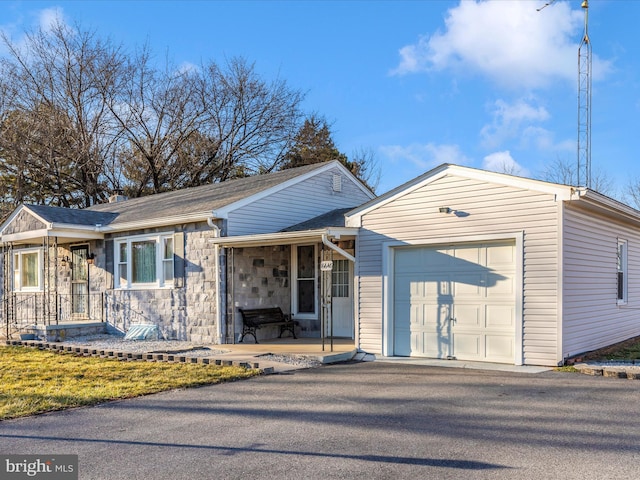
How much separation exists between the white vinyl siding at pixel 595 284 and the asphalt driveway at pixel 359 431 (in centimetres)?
164

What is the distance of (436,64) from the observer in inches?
736

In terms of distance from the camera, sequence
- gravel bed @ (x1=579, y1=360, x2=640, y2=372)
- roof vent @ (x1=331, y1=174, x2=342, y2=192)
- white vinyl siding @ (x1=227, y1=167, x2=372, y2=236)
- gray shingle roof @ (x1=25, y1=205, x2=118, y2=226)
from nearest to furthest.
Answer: gravel bed @ (x1=579, y1=360, x2=640, y2=372), white vinyl siding @ (x1=227, y1=167, x2=372, y2=236), gray shingle roof @ (x1=25, y1=205, x2=118, y2=226), roof vent @ (x1=331, y1=174, x2=342, y2=192)

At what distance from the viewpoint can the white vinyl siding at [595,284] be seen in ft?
31.0

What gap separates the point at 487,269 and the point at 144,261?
349 inches

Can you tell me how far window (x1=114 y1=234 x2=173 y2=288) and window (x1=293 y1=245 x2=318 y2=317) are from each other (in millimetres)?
3178

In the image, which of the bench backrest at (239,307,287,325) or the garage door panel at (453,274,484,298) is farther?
the bench backrest at (239,307,287,325)

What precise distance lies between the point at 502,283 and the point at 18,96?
25.3 m

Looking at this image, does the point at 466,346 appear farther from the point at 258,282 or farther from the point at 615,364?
the point at 258,282

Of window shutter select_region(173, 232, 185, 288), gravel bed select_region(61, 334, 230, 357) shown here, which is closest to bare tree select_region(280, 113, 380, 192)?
window shutter select_region(173, 232, 185, 288)

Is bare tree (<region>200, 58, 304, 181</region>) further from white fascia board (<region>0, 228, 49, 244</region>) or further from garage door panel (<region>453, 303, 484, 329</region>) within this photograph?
garage door panel (<region>453, 303, 484, 329</region>)

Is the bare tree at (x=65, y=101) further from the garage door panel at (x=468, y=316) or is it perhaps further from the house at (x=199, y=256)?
the garage door panel at (x=468, y=316)

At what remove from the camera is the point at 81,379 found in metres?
8.72

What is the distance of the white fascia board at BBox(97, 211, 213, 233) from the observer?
12.7m

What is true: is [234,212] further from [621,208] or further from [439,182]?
[621,208]
